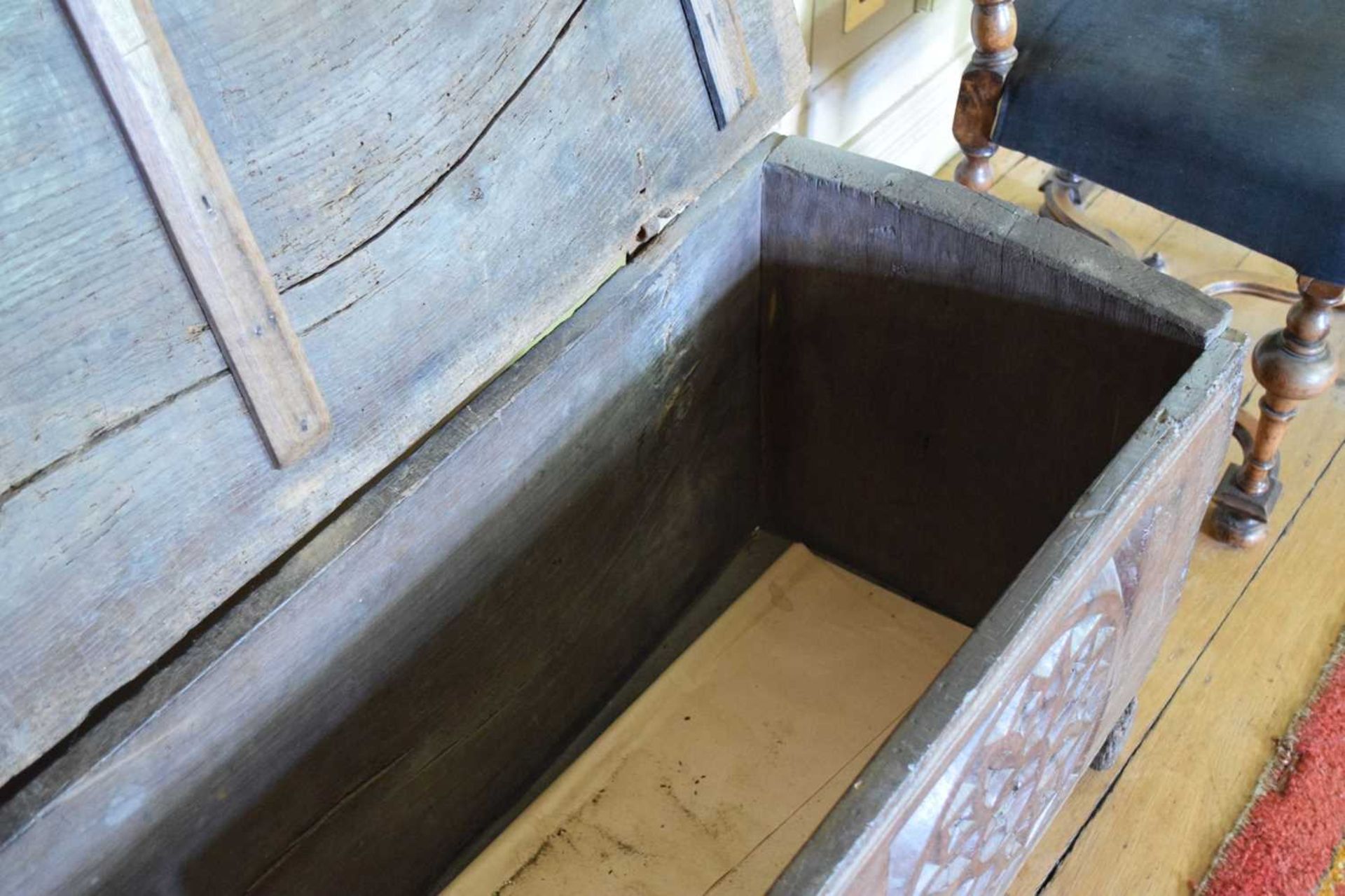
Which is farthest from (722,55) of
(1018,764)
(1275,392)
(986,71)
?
(1275,392)

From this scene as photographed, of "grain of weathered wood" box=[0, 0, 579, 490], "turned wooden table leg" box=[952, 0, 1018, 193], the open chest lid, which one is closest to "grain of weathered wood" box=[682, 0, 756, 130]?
the open chest lid

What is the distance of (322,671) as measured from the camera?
887 mm

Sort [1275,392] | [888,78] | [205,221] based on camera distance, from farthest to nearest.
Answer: [888,78], [1275,392], [205,221]

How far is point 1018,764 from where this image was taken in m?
0.83

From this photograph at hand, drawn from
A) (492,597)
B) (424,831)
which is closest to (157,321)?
(492,597)

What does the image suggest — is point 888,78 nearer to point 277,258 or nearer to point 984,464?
point 984,464

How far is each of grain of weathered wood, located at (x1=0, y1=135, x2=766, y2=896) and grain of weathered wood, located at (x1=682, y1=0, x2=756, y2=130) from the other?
6 cm

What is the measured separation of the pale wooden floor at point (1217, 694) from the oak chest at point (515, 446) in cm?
23

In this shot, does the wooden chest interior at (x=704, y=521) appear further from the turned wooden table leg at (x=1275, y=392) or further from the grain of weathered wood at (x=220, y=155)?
the turned wooden table leg at (x=1275, y=392)

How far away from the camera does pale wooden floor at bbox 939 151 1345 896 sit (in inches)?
47.7

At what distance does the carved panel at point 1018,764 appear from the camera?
0.74 metres

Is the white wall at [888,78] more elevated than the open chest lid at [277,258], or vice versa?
the open chest lid at [277,258]

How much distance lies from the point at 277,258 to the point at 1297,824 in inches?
42.2

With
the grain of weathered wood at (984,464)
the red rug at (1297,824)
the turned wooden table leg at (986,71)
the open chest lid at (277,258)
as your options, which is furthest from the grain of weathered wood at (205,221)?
the red rug at (1297,824)
